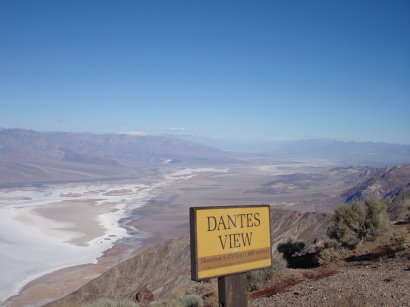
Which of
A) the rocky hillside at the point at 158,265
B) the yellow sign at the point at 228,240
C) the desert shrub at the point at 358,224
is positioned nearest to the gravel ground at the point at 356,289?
the yellow sign at the point at 228,240

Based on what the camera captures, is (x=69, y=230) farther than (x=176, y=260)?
Yes

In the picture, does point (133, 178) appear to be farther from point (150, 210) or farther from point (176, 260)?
point (176, 260)

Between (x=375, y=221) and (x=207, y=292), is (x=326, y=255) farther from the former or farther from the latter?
(x=207, y=292)

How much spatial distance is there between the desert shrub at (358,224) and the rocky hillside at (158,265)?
16.2 meters

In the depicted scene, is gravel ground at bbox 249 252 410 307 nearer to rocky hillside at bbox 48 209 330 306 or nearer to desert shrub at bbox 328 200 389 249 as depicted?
desert shrub at bbox 328 200 389 249

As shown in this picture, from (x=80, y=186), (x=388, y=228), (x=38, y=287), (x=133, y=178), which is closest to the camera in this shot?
(x=388, y=228)

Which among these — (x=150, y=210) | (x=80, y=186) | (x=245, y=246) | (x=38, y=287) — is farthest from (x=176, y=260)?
(x=80, y=186)

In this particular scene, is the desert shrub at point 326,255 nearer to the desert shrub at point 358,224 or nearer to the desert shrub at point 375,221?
the desert shrub at point 358,224

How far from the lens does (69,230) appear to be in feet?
272

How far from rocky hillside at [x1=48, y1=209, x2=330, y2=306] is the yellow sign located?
1101 inches

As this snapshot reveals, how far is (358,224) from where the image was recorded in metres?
17.7

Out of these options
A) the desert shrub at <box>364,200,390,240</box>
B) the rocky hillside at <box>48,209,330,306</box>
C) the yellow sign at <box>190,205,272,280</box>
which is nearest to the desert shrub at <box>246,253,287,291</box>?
the desert shrub at <box>364,200,390,240</box>

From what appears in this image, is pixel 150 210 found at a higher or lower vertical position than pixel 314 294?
lower

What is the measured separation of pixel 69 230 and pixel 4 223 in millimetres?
13464
